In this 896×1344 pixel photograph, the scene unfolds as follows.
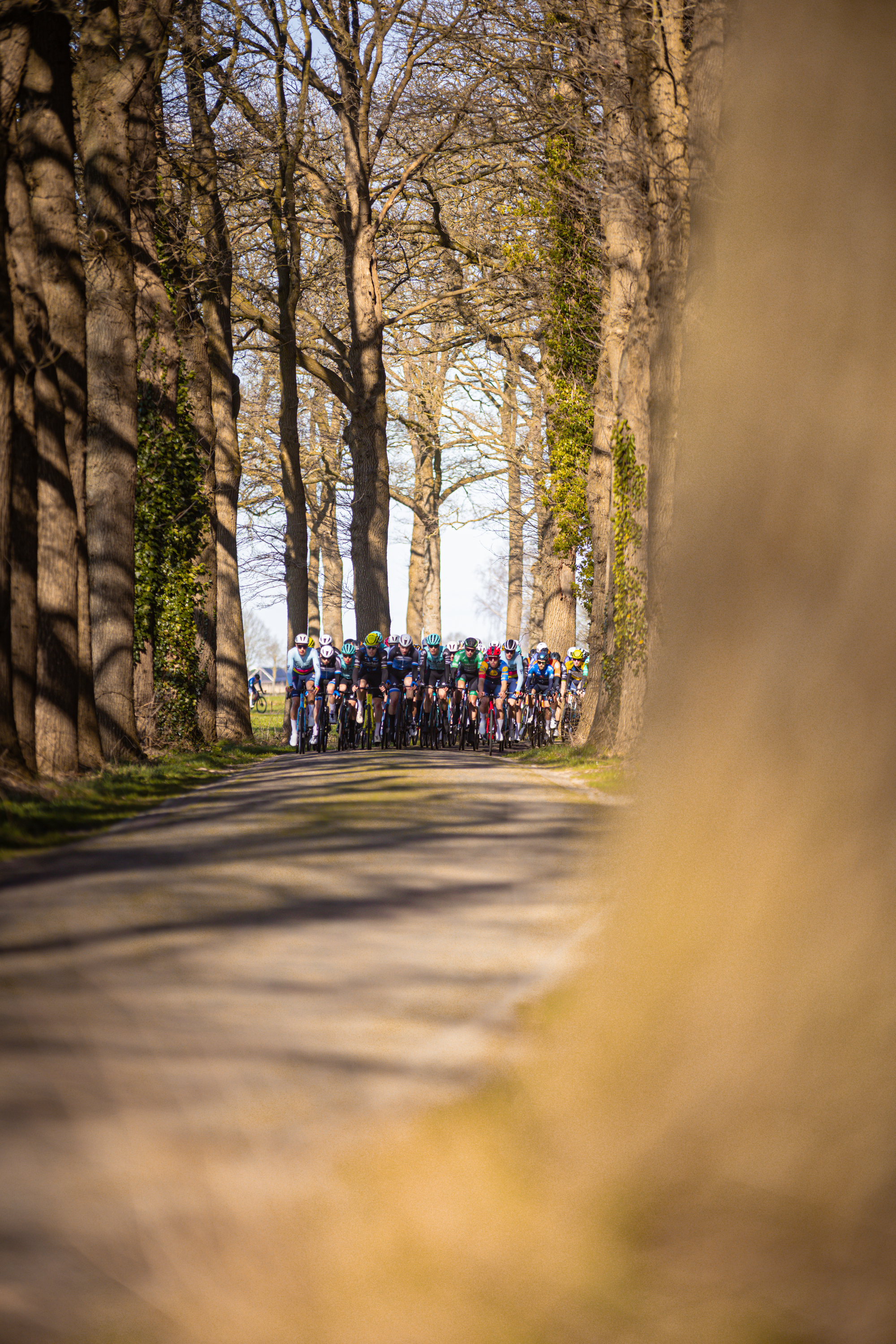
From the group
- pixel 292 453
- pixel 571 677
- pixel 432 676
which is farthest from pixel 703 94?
pixel 571 677

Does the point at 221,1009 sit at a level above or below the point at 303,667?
below

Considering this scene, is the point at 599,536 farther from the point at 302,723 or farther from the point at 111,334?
the point at 111,334

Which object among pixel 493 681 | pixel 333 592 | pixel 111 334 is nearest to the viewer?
pixel 111 334

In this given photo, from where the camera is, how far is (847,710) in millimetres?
3473

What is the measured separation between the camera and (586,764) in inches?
718

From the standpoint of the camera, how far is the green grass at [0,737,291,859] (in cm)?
979

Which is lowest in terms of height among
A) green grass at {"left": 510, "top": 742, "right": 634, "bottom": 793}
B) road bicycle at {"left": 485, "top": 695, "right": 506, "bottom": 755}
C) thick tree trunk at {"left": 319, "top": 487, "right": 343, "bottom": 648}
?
green grass at {"left": 510, "top": 742, "right": 634, "bottom": 793}

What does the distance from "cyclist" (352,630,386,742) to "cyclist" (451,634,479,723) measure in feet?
7.57

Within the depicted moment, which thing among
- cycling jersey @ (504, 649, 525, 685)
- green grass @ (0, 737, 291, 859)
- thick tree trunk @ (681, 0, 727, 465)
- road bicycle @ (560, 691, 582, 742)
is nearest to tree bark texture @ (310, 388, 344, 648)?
road bicycle @ (560, 691, 582, 742)

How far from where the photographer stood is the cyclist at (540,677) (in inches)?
1145

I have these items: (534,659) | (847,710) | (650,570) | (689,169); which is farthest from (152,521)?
(847,710)

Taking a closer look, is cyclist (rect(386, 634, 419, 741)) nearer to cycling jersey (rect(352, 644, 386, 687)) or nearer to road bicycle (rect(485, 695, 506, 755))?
cycling jersey (rect(352, 644, 386, 687))

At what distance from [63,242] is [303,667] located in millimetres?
10373

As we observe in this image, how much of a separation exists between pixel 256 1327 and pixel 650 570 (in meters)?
13.8
